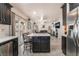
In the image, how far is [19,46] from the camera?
106 inches

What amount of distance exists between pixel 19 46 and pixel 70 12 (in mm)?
1215

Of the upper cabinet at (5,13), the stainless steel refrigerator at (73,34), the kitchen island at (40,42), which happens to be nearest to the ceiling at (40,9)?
the upper cabinet at (5,13)

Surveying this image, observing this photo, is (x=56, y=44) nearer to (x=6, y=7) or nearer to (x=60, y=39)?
(x=60, y=39)

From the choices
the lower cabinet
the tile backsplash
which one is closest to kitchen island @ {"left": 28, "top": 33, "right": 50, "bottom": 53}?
the lower cabinet

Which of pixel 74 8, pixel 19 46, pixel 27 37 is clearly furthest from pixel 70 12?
pixel 19 46

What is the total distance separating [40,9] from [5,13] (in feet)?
2.28

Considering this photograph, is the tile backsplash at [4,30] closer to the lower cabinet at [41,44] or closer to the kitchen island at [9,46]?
the kitchen island at [9,46]

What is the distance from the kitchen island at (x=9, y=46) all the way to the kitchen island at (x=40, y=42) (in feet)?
1.18

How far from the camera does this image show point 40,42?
2.93 m

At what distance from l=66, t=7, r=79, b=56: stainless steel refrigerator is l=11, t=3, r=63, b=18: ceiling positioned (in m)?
0.26

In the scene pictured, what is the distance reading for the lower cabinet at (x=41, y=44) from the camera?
278 cm

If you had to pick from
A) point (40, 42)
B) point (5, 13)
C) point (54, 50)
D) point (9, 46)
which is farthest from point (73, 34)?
point (5, 13)

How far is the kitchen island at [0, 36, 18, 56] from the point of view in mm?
2455

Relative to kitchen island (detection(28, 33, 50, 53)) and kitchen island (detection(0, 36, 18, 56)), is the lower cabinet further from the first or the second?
kitchen island (detection(0, 36, 18, 56))
